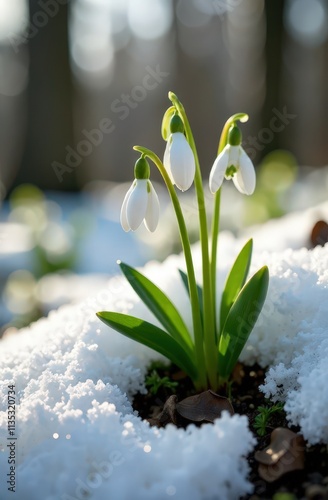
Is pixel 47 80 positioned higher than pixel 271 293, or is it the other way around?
pixel 47 80

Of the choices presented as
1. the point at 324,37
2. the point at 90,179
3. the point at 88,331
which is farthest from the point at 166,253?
the point at 324,37

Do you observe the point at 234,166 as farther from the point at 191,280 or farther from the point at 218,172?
the point at 191,280

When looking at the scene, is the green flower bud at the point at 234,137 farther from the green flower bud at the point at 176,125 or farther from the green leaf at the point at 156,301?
the green leaf at the point at 156,301

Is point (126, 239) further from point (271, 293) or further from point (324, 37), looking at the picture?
point (324, 37)

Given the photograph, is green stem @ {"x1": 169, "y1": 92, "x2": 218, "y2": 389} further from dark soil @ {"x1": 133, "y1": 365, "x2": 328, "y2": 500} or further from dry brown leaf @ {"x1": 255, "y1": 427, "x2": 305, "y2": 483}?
dry brown leaf @ {"x1": 255, "y1": 427, "x2": 305, "y2": 483}

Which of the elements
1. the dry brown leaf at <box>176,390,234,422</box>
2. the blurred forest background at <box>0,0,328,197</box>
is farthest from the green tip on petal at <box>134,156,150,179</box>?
the blurred forest background at <box>0,0,328,197</box>
